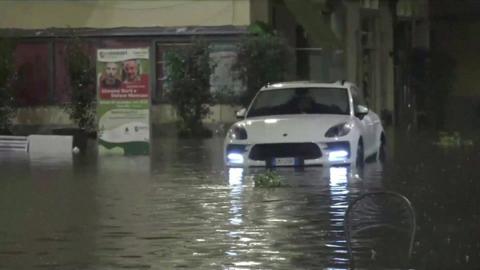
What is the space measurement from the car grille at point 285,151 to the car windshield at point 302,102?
141 cm

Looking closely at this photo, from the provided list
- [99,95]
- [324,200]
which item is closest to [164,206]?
[324,200]

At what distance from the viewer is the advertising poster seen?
2211 cm

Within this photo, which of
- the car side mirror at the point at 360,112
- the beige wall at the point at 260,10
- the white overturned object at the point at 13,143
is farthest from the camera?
the beige wall at the point at 260,10

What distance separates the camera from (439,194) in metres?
13.8

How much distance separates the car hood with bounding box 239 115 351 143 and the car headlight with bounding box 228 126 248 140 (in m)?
0.08

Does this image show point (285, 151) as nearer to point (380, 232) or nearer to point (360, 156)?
point (360, 156)

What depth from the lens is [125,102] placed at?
2219cm

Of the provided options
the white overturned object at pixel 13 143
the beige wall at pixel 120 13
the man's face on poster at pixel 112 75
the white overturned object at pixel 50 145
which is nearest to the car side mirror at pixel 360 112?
the man's face on poster at pixel 112 75

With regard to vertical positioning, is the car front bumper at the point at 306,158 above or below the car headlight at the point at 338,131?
below

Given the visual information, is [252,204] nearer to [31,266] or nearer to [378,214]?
[378,214]

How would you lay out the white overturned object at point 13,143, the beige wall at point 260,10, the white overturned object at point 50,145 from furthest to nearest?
the beige wall at point 260,10 < the white overturned object at point 13,143 < the white overturned object at point 50,145

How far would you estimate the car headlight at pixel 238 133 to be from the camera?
658 inches

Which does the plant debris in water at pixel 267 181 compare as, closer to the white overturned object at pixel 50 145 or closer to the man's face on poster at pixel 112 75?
the man's face on poster at pixel 112 75

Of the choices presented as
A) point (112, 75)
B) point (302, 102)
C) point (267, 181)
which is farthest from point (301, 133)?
point (112, 75)
